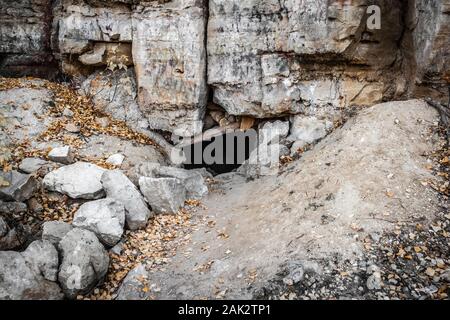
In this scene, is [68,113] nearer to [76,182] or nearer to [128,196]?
[76,182]

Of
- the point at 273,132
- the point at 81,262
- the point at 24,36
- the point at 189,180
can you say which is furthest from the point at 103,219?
the point at 24,36

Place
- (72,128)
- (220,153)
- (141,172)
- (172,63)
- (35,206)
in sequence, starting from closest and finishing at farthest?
(35,206), (141,172), (72,128), (172,63), (220,153)

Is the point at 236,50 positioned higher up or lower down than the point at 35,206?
higher up

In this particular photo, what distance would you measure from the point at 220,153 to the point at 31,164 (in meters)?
5.48

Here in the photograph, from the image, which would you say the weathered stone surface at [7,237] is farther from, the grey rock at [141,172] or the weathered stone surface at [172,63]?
the weathered stone surface at [172,63]

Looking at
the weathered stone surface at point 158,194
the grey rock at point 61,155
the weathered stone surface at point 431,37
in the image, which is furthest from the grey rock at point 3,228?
the weathered stone surface at point 431,37

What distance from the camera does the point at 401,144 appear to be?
7.09 metres

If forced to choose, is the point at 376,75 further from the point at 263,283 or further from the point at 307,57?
the point at 263,283

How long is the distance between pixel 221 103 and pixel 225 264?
219 inches

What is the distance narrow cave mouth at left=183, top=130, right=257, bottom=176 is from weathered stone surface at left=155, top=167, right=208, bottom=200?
6.35 ft

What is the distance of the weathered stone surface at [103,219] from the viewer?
254 inches

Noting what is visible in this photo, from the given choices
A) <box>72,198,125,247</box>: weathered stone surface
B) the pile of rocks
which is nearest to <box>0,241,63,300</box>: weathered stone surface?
the pile of rocks

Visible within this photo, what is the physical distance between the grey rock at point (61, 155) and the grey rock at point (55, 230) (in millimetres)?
2136

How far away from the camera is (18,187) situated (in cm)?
664
